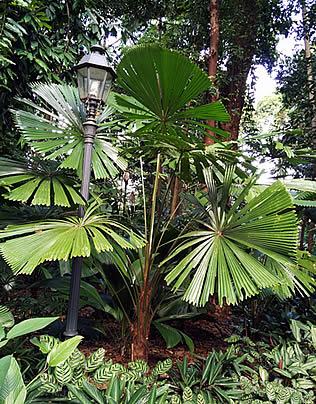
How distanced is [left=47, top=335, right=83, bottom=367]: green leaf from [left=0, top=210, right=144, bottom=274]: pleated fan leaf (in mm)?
304

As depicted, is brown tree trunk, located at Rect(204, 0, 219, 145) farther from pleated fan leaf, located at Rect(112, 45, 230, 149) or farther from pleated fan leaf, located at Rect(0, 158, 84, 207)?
pleated fan leaf, located at Rect(0, 158, 84, 207)

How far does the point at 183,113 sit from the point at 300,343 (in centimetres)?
173

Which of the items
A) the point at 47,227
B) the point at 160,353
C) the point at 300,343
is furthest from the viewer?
the point at 160,353

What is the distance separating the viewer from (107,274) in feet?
7.73

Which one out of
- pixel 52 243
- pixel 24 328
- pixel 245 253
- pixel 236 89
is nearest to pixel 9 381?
pixel 24 328

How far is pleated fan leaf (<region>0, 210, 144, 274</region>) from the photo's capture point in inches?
51.9

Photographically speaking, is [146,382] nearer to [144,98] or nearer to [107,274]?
[107,274]

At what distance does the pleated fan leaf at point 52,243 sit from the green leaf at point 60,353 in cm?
30

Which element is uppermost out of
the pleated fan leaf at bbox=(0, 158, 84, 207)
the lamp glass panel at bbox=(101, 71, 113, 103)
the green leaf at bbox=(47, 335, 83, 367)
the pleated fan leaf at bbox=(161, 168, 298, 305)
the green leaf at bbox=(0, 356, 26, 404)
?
the lamp glass panel at bbox=(101, 71, 113, 103)

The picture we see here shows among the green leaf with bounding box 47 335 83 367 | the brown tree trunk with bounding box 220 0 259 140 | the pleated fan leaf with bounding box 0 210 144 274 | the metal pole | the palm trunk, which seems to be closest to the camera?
the green leaf with bounding box 47 335 83 367

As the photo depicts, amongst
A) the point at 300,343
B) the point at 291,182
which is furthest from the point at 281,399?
the point at 291,182

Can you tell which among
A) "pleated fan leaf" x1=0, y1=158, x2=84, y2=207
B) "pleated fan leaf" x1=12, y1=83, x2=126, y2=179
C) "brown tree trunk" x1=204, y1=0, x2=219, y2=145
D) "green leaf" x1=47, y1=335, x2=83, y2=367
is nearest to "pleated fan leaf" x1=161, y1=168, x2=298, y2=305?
"green leaf" x1=47, y1=335, x2=83, y2=367

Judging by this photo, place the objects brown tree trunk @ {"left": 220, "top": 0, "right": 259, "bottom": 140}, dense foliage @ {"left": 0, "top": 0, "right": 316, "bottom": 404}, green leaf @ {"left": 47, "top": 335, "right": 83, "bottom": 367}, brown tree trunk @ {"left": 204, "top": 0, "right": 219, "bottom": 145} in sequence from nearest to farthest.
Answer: green leaf @ {"left": 47, "top": 335, "right": 83, "bottom": 367}, dense foliage @ {"left": 0, "top": 0, "right": 316, "bottom": 404}, brown tree trunk @ {"left": 204, "top": 0, "right": 219, "bottom": 145}, brown tree trunk @ {"left": 220, "top": 0, "right": 259, "bottom": 140}

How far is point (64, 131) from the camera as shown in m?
2.14
